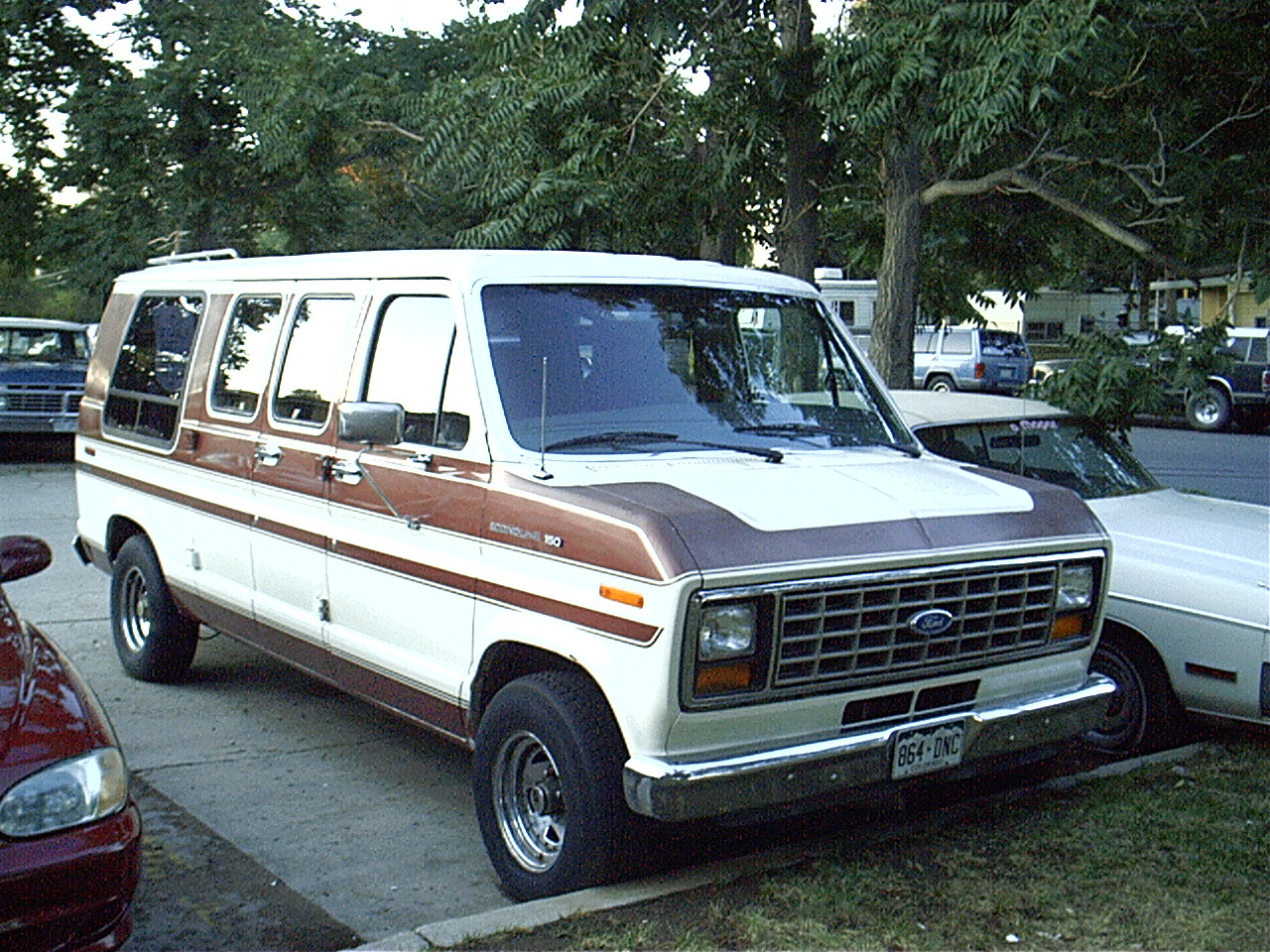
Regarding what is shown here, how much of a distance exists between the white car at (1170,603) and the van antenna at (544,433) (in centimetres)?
248

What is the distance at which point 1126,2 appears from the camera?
8.83 meters

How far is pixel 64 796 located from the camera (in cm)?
398

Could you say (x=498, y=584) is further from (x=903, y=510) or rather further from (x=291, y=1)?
(x=291, y=1)

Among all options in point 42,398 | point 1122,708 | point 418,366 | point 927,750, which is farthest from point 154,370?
point 42,398

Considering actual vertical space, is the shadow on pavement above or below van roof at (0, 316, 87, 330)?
below

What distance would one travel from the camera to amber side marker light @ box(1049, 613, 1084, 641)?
17.3 feet

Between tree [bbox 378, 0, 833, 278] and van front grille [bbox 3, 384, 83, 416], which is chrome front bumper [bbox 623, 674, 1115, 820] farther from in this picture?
van front grille [bbox 3, 384, 83, 416]

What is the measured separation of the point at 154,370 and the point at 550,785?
408 cm

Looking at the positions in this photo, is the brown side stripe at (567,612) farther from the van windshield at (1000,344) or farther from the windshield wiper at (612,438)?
the van windshield at (1000,344)

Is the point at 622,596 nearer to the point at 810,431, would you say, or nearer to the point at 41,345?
the point at 810,431

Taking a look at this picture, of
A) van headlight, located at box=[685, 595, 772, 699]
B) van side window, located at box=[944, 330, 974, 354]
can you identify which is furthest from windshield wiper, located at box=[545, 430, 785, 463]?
van side window, located at box=[944, 330, 974, 354]

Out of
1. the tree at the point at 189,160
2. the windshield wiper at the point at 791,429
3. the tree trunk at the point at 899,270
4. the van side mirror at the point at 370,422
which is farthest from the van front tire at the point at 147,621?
the tree at the point at 189,160

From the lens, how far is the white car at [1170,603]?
6.32 meters

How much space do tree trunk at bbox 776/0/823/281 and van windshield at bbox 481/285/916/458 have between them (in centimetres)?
528
